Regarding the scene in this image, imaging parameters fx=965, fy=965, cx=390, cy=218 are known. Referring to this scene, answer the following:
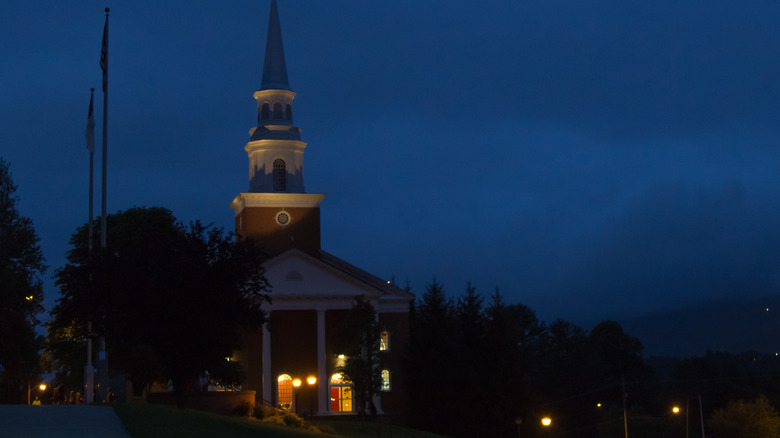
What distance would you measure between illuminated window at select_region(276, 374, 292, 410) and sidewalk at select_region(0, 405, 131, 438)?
33.3 m

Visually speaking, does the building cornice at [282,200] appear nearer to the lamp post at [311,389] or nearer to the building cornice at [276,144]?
the building cornice at [276,144]

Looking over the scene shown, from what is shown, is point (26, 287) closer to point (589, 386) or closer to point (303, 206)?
point (303, 206)

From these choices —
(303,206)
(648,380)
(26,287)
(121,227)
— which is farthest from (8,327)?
(648,380)

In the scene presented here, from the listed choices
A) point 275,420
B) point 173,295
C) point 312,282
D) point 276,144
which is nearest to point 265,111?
point 276,144

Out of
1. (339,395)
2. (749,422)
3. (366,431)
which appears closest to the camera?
(366,431)

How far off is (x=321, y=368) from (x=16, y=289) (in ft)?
73.2

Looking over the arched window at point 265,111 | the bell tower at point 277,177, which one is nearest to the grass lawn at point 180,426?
the bell tower at point 277,177

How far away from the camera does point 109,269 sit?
34656mm

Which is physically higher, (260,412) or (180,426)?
(180,426)

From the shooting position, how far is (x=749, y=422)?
7788 cm

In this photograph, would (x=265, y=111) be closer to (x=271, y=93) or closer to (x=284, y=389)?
(x=271, y=93)

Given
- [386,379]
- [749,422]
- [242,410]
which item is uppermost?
[386,379]

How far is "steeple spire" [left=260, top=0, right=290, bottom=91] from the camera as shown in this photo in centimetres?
6562

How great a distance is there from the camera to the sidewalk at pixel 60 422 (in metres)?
22.9
